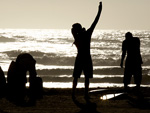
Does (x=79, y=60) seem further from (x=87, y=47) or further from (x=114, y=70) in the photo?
(x=114, y=70)

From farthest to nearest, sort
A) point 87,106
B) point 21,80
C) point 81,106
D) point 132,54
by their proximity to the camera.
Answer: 1. point 132,54
2. point 21,80
3. point 81,106
4. point 87,106

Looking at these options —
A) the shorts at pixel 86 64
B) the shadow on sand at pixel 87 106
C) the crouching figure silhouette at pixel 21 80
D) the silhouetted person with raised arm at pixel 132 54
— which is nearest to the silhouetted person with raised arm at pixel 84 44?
the shorts at pixel 86 64

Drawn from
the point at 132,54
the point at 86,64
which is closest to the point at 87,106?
the point at 86,64

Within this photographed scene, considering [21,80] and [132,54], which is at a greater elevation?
[132,54]

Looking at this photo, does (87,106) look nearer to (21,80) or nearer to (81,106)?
(81,106)

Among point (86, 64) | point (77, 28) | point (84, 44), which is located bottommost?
point (86, 64)

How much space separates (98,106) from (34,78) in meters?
1.39

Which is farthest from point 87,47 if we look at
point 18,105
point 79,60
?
point 18,105

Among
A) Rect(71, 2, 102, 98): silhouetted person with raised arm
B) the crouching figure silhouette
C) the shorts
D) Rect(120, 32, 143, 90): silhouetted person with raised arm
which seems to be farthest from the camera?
Rect(120, 32, 143, 90): silhouetted person with raised arm

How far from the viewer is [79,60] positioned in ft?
31.1

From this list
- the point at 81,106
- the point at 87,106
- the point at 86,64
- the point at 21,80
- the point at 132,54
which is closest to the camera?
the point at 87,106

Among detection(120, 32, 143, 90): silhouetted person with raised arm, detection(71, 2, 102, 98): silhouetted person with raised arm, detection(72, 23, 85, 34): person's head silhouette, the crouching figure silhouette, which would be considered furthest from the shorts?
detection(120, 32, 143, 90): silhouetted person with raised arm

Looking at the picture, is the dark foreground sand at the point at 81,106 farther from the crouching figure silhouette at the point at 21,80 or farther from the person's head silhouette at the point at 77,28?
the person's head silhouette at the point at 77,28

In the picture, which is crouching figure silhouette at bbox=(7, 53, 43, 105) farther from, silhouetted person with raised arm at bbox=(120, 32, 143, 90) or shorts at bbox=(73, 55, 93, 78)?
silhouetted person with raised arm at bbox=(120, 32, 143, 90)
